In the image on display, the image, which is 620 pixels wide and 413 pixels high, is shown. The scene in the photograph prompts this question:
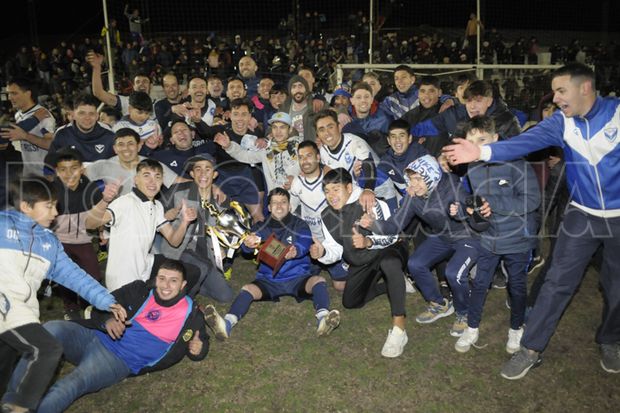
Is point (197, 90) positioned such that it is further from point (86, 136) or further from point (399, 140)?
point (399, 140)

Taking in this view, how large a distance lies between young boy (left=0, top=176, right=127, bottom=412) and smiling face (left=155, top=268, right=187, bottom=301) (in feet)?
2.81

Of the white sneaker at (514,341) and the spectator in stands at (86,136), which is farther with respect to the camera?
the spectator in stands at (86,136)

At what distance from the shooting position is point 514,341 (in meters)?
4.59

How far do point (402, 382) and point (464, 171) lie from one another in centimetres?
216

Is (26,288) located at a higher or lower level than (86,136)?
lower

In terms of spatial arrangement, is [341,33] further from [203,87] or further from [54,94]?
[203,87]

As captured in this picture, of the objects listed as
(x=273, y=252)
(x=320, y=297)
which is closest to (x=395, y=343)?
(x=320, y=297)

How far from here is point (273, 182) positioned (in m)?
6.48

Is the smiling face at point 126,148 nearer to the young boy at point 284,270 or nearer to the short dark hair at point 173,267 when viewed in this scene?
the young boy at point 284,270

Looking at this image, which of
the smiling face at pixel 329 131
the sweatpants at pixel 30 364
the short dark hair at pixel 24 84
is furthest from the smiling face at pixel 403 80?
the sweatpants at pixel 30 364

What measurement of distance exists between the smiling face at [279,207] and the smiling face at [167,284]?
1.51 metres

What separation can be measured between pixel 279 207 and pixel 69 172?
217cm

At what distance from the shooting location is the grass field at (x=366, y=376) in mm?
3986

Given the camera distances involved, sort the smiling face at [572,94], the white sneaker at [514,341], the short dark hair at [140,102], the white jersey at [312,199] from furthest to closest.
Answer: the short dark hair at [140,102] → the white jersey at [312,199] → the white sneaker at [514,341] → the smiling face at [572,94]
